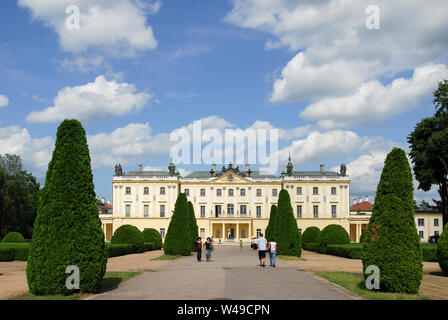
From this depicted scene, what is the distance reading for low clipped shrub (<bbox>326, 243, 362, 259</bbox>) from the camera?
32062mm

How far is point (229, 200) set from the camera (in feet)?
267

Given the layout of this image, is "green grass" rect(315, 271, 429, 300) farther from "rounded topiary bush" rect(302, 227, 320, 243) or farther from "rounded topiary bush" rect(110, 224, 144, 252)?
"rounded topiary bush" rect(302, 227, 320, 243)

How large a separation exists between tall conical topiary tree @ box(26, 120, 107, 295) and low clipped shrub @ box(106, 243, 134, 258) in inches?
791

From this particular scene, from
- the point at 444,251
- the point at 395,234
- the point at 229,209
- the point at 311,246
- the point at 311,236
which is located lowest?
the point at 311,246

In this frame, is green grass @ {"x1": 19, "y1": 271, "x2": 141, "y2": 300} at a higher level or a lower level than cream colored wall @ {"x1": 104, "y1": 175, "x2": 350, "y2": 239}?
lower

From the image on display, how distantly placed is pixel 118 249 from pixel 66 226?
78.7 feet

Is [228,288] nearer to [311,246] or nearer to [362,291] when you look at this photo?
[362,291]

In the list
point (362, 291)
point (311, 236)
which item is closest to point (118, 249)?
point (311, 236)

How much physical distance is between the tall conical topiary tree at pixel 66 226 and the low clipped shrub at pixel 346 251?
2307 centimetres

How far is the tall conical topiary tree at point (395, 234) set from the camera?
12.7 meters

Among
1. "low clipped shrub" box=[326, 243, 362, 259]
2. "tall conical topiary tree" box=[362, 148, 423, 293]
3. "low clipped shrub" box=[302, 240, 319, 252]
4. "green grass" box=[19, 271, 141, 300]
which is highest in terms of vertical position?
"tall conical topiary tree" box=[362, 148, 423, 293]

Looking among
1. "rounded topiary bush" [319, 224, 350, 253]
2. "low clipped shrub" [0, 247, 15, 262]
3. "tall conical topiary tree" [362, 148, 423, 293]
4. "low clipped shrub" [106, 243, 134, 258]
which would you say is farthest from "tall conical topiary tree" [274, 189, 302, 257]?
"tall conical topiary tree" [362, 148, 423, 293]
